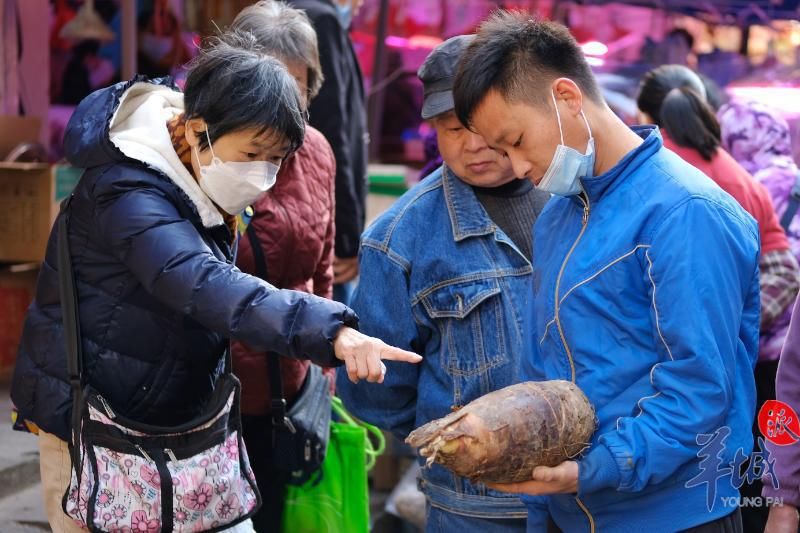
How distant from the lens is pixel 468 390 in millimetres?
3104

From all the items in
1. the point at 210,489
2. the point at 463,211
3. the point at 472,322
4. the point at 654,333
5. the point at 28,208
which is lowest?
the point at 28,208

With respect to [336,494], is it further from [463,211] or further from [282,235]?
[463,211]

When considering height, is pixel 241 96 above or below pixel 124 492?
above

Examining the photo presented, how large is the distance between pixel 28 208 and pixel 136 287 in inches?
174

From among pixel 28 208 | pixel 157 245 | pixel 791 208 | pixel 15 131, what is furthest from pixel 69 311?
pixel 15 131

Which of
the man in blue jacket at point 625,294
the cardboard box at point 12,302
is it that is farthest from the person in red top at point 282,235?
the cardboard box at point 12,302

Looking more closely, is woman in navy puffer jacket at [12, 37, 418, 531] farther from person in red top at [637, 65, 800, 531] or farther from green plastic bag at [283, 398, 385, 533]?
person in red top at [637, 65, 800, 531]

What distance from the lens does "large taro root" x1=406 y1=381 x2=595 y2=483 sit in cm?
229

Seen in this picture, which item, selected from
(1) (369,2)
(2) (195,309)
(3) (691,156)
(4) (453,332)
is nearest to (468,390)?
(4) (453,332)

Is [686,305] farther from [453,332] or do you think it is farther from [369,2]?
[369,2]

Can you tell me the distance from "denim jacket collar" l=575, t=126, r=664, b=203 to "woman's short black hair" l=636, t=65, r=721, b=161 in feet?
7.61

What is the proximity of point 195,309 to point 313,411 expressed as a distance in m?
1.33

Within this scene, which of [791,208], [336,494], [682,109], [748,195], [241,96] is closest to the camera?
[241,96]

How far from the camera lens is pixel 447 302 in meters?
3.11
